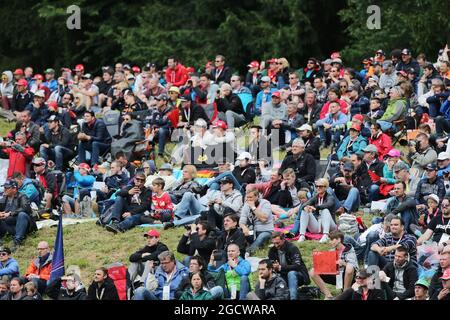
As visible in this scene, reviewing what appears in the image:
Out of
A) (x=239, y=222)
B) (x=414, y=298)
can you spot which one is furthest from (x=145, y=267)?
(x=414, y=298)

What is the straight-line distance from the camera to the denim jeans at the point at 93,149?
2591cm

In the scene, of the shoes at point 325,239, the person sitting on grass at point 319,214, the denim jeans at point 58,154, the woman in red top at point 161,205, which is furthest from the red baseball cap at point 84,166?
the shoes at point 325,239

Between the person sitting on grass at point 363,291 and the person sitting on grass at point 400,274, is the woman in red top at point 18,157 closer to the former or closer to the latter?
the person sitting on grass at point 400,274

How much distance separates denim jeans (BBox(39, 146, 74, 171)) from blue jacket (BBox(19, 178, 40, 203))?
2390 millimetres

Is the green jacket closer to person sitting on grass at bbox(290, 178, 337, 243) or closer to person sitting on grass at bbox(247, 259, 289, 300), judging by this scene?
person sitting on grass at bbox(247, 259, 289, 300)

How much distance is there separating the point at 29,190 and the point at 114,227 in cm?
179

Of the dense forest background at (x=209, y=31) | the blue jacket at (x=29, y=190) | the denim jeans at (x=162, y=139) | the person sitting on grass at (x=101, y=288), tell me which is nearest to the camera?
the person sitting on grass at (x=101, y=288)

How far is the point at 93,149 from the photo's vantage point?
25922 millimetres

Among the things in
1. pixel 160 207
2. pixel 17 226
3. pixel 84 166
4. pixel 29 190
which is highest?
pixel 84 166

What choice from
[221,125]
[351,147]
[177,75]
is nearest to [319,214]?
[351,147]

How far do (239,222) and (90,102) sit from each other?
10238 mm

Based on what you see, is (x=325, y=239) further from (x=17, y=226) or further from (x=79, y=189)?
(x=79, y=189)

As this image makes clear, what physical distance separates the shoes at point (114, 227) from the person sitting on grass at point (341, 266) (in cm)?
459
